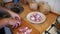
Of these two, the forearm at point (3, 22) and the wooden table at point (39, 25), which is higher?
the forearm at point (3, 22)

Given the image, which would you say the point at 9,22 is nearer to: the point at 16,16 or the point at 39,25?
the point at 16,16

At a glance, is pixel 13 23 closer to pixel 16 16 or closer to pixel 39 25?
pixel 16 16

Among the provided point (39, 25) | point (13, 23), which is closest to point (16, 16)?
point (13, 23)

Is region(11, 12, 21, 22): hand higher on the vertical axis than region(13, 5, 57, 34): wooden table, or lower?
higher

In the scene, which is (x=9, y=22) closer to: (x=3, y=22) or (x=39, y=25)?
(x=3, y=22)

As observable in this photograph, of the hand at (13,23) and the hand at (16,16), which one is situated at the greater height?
the hand at (16,16)

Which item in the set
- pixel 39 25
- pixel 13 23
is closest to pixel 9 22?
pixel 13 23

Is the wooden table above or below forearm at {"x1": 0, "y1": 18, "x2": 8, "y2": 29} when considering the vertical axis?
below

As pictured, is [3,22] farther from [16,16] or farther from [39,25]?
[39,25]

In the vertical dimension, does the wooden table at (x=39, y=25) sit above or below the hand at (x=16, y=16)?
below

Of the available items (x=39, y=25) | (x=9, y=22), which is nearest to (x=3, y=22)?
(x=9, y=22)

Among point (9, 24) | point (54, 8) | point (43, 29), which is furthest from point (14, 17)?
point (54, 8)

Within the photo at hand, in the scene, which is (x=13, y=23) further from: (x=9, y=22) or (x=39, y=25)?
(x=39, y=25)

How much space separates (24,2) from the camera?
114cm
